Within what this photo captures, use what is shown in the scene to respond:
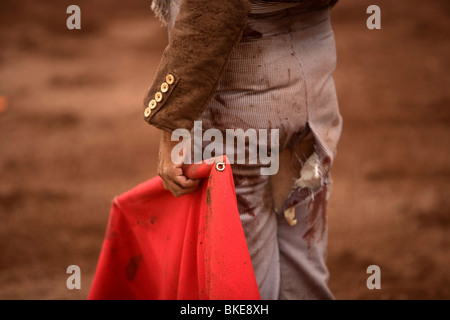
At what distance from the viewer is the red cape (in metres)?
1.43

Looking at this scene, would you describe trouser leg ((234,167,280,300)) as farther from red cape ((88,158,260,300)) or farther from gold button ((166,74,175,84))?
gold button ((166,74,175,84))

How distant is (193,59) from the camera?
1360mm

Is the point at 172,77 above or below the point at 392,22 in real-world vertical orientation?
below

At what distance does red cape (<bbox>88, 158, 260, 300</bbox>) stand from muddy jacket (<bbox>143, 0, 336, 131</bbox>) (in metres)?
0.21

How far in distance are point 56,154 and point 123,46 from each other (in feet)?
10.6

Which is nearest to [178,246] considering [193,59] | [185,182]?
[185,182]

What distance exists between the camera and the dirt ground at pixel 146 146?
3.25 m

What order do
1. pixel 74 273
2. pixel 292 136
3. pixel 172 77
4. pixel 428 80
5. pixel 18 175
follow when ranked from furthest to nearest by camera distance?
pixel 428 80
pixel 18 175
pixel 74 273
pixel 292 136
pixel 172 77

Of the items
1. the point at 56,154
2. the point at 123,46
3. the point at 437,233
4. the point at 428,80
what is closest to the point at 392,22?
the point at 428,80

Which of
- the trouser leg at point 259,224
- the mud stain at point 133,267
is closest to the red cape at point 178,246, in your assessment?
the mud stain at point 133,267

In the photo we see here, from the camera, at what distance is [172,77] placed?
1391mm

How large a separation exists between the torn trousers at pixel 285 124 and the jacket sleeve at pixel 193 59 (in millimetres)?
136
